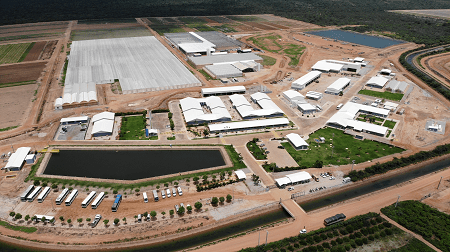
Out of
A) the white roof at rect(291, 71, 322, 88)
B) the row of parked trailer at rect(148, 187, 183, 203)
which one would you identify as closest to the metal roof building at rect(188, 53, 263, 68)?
the white roof at rect(291, 71, 322, 88)

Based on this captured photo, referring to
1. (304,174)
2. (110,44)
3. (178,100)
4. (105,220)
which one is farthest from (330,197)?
(110,44)

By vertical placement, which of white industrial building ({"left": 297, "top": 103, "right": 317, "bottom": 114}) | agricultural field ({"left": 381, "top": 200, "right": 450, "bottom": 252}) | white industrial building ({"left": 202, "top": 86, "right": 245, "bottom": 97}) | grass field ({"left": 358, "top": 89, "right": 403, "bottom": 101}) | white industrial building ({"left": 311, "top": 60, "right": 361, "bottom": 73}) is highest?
white industrial building ({"left": 311, "top": 60, "right": 361, "bottom": 73})

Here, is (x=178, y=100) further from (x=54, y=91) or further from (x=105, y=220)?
(x=105, y=220)

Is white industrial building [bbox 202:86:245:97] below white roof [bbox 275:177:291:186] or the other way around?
the other way around

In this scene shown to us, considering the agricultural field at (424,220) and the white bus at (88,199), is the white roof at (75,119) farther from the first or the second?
the agricultural field at (424,220)

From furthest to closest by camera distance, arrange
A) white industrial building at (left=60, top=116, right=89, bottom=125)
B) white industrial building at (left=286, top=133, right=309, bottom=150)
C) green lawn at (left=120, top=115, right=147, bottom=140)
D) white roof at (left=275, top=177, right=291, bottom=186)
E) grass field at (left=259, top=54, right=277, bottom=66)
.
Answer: grass field at (left=259, top=54, right=277, bottom=66) < white industrial building at (left=60, top=116, right=89, bottom=125) < green lawn at (left=120, top=115, right=147, bottom=140) < white industrial building at (left=286, top=133, right=309, bottom=150) < white roof at (left=275, top=177, right=291, bottom=186)

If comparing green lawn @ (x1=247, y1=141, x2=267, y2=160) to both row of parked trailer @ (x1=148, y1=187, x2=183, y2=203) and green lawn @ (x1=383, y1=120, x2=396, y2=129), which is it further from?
green lawn @ (x1=383, y1=120, x2=396, y2=129)
